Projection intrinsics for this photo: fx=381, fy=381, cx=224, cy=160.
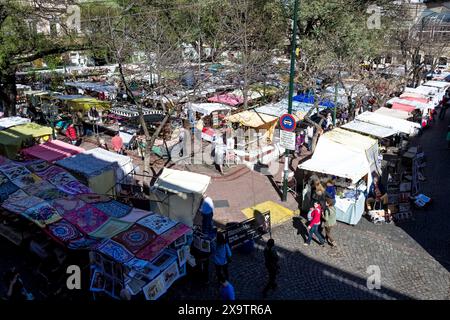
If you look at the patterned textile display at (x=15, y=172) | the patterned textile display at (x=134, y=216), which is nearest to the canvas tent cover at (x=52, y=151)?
the patterned textile display at (x=15, y=172)

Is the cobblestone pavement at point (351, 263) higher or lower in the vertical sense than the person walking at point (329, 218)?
lower

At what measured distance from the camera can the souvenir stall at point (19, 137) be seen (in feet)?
50.3

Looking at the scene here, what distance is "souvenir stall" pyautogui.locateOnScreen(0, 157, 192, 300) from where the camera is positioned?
24.4ft

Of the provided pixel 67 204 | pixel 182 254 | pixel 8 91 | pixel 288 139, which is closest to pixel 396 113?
pixel 288 139

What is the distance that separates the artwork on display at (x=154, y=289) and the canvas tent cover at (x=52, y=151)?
7.27m

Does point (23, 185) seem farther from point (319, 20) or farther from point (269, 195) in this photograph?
point (319, 20)

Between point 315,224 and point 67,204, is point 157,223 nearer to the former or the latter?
point 67,204

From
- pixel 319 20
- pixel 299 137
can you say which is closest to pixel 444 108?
pixel 319 20

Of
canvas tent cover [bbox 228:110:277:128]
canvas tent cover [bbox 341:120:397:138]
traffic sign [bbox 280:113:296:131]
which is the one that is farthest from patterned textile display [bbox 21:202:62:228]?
canvas tent cover [bbox 341:120:397:138]

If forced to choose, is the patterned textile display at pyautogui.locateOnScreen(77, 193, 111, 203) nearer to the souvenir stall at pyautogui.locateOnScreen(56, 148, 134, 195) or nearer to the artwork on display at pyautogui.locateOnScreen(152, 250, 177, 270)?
the souvenir stall at pyautogui.locateOnScreen(56, 148, 134, 195)

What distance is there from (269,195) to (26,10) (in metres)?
12.7

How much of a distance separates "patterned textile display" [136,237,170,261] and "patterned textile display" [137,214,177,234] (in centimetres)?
27

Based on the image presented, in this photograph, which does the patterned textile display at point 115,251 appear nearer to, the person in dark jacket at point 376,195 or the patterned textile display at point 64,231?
the patterned textile display at point 64,231

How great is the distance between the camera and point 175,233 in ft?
26.3
